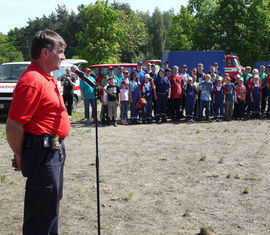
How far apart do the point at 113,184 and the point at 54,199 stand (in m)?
3.07

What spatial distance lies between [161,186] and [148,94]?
7.76 metres

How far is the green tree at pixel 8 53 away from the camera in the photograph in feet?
222

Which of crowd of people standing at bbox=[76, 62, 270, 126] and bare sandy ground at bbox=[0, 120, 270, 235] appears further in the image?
crowd of people standing at bbox=[76, 62, 270, 126]

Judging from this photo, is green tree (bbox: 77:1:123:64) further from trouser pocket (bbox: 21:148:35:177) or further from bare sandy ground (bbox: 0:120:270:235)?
trouser pocket (bbox: 21:148:35:177)

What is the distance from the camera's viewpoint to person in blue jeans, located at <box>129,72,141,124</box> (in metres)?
13.3

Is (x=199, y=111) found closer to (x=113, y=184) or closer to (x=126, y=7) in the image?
(x=113, y=184)

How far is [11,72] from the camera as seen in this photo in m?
14.5

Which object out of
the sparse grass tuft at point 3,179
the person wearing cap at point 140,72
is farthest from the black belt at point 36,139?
the person wearing cap at point 140,72

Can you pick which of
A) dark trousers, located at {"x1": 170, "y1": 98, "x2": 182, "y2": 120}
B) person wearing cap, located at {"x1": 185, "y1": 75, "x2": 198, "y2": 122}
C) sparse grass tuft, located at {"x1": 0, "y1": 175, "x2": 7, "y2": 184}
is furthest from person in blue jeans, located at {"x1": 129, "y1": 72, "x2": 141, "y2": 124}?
sparse grass tuft, located at {"x1": 0, "y1": 175, "x2": 7, "y2": 184}

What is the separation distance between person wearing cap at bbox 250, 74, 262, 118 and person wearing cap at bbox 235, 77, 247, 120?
1.65 ft

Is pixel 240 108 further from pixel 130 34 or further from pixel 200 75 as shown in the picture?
pixel 130 34

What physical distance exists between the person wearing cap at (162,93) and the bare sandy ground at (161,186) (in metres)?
3.38

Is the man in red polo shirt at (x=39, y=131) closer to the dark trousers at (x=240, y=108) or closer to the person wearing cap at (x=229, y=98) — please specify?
the person wearing cap at (x=229, y=98)

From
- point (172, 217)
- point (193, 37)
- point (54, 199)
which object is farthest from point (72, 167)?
point (193, 37)
